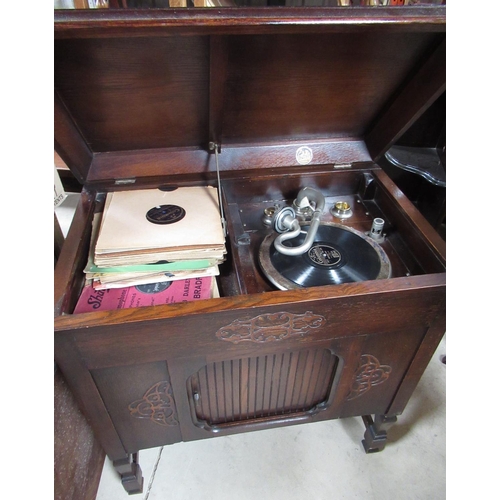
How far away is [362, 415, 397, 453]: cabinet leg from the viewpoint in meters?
1.27

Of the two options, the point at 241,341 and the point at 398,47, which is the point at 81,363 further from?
the point at 398,47

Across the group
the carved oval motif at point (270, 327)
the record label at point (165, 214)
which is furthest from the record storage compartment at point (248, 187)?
the record label at point (165, 214)

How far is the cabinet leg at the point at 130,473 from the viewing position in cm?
115

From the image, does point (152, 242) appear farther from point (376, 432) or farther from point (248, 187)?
point (376, 432)

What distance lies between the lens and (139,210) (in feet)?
3.51

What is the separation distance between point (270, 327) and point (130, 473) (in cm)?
79

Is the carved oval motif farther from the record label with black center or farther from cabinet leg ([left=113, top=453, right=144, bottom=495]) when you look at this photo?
cabinet leg ([left=113, top=453, right=144, bottom=495])

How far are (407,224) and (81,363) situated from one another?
3.12ft

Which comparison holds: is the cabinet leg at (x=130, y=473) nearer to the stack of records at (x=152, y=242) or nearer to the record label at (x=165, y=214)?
the stack of records at (x=152, y=242)

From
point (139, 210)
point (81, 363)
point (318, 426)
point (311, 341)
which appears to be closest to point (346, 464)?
point (318, 426)

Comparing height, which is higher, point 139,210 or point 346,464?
point 139,210

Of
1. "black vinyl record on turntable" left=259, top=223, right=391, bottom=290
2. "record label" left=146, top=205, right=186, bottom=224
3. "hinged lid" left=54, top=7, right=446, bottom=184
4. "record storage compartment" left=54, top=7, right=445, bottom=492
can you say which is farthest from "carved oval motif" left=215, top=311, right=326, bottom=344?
"hinged lid" left=54, top=7, right=446, bottom=184

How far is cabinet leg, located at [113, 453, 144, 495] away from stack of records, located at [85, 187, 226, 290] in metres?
0.63
